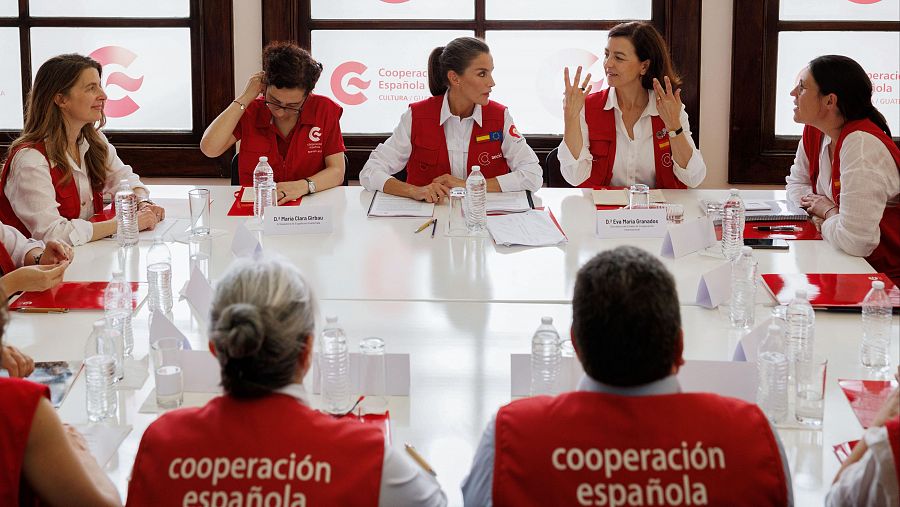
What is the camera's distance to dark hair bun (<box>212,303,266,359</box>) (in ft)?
4.90

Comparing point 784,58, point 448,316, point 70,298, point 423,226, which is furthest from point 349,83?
point 448,316

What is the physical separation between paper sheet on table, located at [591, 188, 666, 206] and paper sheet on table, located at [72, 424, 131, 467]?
91.3 inches

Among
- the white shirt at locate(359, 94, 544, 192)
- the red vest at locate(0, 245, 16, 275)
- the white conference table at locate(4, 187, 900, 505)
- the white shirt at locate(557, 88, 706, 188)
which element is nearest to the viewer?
the white conference table at locate(4, 187, 900, 505)

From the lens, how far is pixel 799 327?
2.23 meters

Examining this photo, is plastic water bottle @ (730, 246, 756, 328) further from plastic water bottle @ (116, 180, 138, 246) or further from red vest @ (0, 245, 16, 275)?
red vest @ (0, 245, 16, 275)

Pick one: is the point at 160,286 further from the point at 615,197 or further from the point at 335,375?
the point at 615,197

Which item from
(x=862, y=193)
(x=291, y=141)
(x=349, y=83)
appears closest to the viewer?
(x=862, y=193)

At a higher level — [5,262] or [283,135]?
[283,135]

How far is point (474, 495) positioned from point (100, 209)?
2733mm

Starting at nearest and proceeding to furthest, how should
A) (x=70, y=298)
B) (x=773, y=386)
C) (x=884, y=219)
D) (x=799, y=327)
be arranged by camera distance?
(x=773, y=386) < (x=799, y=327) < (x=70, y=298) < (x=884, y=219)

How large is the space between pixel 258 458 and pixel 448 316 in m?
1.17

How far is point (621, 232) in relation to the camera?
3.38 metres

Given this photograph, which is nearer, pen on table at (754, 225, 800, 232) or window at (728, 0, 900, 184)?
pen on table at (754, 225, 800, 232)

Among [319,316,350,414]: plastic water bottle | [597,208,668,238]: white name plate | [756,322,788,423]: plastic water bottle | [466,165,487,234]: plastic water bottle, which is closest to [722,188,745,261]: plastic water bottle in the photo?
[597,208,668,238]: white name plate
